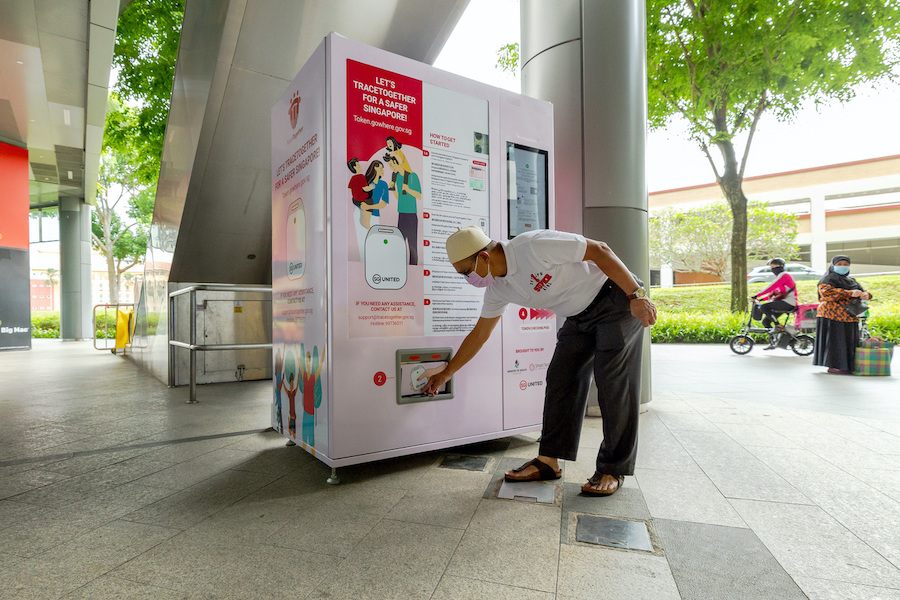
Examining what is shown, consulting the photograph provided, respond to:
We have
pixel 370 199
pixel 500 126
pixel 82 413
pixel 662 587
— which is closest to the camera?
pixel 662 587

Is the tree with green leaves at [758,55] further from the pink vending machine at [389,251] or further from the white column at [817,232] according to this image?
the white column at [817,232]

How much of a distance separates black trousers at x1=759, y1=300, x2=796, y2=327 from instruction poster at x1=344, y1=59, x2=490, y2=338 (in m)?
8.80

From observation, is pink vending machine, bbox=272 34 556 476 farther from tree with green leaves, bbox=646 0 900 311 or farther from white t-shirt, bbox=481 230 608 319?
tree with green leaves, bbox=646 0 900 311

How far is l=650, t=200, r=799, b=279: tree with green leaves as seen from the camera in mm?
20547

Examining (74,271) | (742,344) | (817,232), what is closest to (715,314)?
(742,344)

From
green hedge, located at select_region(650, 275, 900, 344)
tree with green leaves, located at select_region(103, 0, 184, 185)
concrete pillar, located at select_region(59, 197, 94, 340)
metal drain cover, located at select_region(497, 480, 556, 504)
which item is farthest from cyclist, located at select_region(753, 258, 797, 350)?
concrete pillar, located at select_region(59, 197, 94, 340)

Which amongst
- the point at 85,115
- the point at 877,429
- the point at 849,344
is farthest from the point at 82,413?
the point at 85,115

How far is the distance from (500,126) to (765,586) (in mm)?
2773

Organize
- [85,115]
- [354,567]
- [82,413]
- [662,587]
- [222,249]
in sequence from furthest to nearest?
[85,115]
[222,249]
[82,413]
[354,567]
[662,587]

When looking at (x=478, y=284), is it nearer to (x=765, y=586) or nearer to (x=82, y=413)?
(x=765, y=586)

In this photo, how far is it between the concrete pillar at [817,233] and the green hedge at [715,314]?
20.6 ft

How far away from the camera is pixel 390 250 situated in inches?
113

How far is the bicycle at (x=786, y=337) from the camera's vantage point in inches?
381

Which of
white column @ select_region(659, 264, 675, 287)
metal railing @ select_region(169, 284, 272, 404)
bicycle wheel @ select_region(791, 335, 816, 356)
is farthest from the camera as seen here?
white column @ select_region(659, 264, 675, 287)
